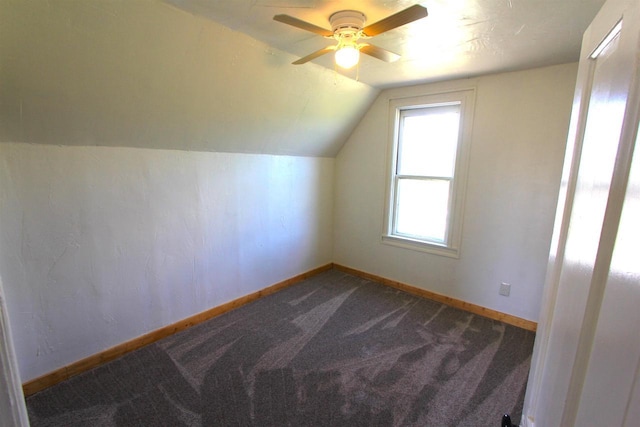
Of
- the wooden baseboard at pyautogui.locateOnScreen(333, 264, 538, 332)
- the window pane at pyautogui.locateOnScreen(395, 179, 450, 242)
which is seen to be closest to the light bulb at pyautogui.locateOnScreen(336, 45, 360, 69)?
the window pane at pyautogui.locateOnScreen(395, 179, 450, 242)

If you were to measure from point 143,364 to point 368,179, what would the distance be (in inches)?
113

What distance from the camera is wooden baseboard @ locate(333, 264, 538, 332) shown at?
2.75 metres

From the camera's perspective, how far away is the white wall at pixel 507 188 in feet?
8.14

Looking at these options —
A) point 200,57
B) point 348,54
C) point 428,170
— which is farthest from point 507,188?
point 200,57

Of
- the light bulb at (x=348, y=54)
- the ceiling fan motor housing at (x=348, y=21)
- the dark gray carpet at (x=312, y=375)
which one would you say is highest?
the ceiling fan motor housing at (x=348, y=21)

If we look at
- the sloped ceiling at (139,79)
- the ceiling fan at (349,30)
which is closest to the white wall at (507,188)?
the sloped ceiling at (139,79)

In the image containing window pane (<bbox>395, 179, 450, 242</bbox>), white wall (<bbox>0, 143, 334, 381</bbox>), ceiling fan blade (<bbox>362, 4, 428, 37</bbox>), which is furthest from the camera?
window pane (<bbox>395, 179, 450, 242</bbox>)

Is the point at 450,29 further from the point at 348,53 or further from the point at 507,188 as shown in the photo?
the point at 507,188

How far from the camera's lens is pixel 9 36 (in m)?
1.36

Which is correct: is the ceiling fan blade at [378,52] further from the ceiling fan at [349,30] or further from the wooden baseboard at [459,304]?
the wooden baseboard at [459,304]

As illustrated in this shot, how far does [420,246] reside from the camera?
334 cm

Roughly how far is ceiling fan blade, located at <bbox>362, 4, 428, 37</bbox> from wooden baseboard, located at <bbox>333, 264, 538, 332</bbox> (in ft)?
8.76

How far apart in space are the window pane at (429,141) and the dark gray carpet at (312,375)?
5.07 ft

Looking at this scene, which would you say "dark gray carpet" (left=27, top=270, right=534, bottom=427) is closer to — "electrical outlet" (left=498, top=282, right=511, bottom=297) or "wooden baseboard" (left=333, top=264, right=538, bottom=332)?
"wooden baseboard" (left=333, top=264, right=538, bottom=332)
